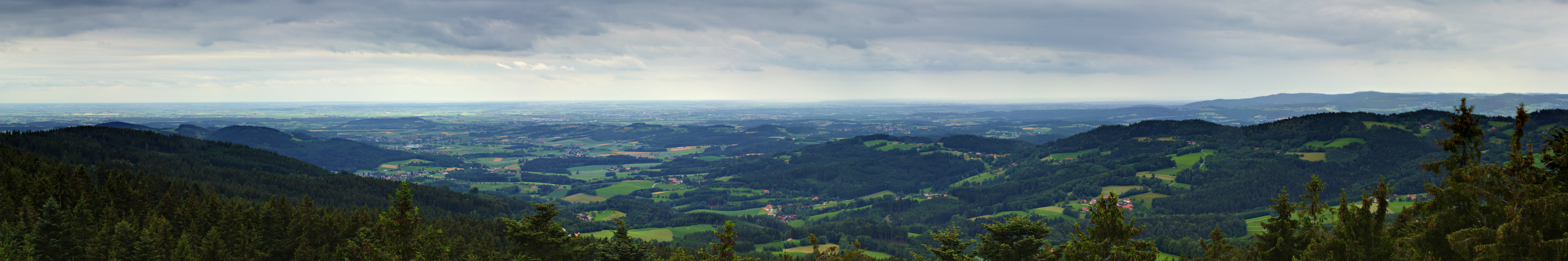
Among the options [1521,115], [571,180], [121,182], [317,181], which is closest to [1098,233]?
[1521,115]

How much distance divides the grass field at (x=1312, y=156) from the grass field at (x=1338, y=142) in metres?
3.79

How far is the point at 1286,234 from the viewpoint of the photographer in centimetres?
2591

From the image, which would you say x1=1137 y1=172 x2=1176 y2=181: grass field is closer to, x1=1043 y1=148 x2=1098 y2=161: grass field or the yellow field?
x1=1043 y1=148 x2=1098 y2=161: grass field

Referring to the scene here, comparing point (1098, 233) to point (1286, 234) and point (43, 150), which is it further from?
point (43, 150)

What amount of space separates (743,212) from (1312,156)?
Answer: 120 meters

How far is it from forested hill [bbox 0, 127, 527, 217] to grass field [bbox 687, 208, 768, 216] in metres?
38.0

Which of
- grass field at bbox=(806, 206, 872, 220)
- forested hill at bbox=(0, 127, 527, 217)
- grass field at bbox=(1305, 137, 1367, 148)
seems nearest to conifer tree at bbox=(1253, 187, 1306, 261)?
forested hill at bbox=(0, 127, 527, 217)

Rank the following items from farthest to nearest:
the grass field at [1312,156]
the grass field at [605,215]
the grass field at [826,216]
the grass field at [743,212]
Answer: the grass field at [1312,156], the grass field at [743,212], the grass field at [826,216], the grass field at [605,215]

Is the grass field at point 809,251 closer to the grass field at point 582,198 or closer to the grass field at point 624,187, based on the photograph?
the grass field at point 582,198

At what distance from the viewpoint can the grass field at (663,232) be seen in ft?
329

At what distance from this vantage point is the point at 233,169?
113500mm

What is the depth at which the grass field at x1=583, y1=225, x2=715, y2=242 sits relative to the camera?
100312 millimetres

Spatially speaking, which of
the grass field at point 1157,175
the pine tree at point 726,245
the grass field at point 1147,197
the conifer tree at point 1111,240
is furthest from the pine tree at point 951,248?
the grass field at point 1157,175

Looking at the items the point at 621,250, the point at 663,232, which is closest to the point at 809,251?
the point at 663,232
